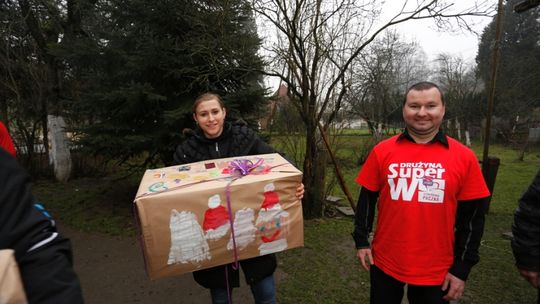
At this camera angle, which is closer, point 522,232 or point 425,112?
point 522,232

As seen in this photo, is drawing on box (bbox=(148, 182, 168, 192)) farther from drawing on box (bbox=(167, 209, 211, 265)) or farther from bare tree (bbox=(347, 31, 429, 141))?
bare tree (bbox=(347, 31, 429, 141))

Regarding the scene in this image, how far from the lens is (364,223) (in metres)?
1.99

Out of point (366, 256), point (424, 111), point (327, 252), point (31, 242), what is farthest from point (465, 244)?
point (327, 252)

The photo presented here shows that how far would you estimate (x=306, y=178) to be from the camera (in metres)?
5.13

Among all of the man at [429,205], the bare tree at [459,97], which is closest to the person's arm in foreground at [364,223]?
the man at [429,205]

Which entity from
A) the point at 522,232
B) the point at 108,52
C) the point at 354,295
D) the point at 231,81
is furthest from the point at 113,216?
the point at 522,232

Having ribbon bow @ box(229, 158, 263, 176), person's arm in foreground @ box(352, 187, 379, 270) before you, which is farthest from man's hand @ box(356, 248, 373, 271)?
ribbon bow @ box(229, 158, 263, 176)

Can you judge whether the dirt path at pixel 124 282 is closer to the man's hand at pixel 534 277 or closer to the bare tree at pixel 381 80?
the man's hand at pixel 534 277

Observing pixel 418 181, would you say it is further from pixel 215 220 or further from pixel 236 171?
pixel 215 220

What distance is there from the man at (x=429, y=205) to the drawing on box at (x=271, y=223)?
628mm

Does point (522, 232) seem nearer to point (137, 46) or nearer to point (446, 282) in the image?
point (446, 282)

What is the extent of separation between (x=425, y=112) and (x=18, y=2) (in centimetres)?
1015

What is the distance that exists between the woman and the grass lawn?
4.03ft

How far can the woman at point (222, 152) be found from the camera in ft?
6.19
